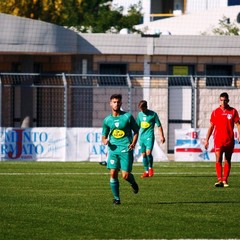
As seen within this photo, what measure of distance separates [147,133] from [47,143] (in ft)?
24.6

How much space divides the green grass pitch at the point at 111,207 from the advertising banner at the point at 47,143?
564cm

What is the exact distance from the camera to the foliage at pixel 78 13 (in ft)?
189

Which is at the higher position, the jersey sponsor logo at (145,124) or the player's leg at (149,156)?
the jersey sponsor logo at (145,124)

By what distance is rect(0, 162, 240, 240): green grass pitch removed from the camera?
50.9 ft

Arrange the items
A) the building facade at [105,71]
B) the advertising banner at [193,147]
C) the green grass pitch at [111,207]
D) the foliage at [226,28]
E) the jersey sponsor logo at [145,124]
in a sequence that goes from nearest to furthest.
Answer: the green grass pitch at [111,207], the jersey sponsor logo at [145,124], the advertising banner at [193,147], the building facade at [105,71], the foliage at [226,28]

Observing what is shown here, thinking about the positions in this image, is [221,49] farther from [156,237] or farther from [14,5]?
[156,237]

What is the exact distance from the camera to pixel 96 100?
133 feet

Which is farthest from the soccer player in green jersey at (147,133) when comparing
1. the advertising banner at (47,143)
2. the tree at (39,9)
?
the tree at (39,9)

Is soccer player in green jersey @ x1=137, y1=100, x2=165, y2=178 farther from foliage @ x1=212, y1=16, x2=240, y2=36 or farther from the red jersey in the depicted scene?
foliage @ x1=212, y1=16, x2=240, y2=36

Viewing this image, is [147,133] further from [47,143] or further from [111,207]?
[111,207]

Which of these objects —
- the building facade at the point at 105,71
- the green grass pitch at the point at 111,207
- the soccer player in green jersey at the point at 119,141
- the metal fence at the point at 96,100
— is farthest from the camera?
the metal fence at the point at 96,100

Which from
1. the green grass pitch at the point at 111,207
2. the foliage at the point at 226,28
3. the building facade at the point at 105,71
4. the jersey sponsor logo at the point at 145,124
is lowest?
the green grass pitch at the point at 111,207

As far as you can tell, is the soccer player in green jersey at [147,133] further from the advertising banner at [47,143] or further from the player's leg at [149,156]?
the advertising banner at [47,143]

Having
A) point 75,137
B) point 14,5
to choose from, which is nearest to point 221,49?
point 75,137
